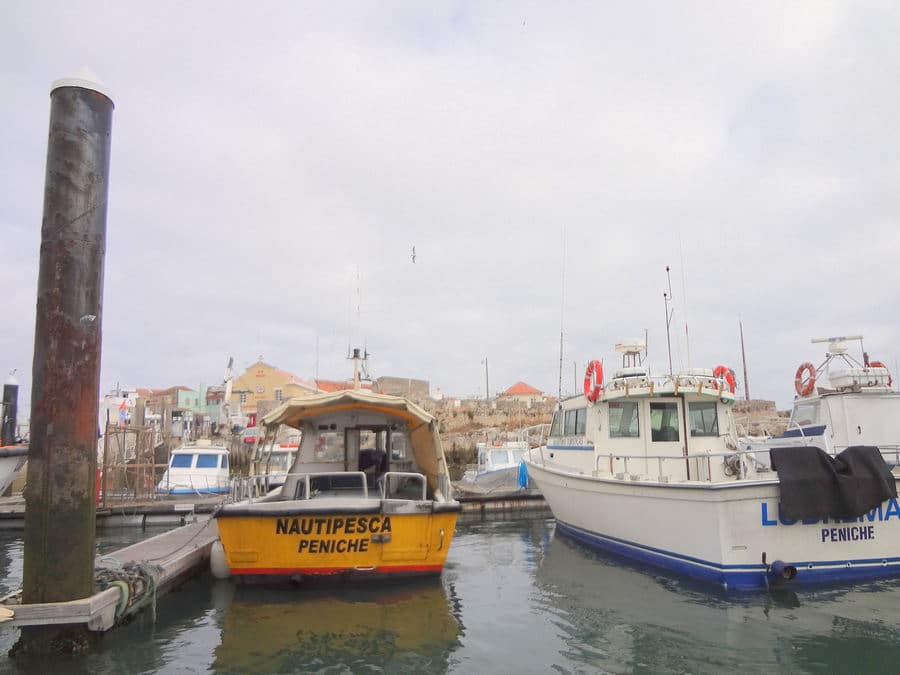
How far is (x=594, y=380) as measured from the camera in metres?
13.6

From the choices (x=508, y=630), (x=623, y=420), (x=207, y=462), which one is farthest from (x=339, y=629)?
(x=207, y=462)

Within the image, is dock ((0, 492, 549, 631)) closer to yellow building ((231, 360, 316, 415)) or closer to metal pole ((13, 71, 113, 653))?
metal pole ((13, 71, 113, 653))

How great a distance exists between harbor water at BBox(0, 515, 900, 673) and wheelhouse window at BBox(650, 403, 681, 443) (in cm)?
316

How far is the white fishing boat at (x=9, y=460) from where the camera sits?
17.9 m

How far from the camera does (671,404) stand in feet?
42.8

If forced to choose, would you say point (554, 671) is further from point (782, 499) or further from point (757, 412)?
point (757, 412)

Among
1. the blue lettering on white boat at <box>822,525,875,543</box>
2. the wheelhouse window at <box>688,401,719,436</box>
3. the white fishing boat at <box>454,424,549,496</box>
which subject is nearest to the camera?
the blue lettering on white boat at <box>822,525,875,543</box>

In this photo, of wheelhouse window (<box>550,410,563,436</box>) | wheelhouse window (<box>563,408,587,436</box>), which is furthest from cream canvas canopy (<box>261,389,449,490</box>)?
wheelhouse window (<box>550,410,563,436</box>)

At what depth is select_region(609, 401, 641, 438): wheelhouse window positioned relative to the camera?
517 inches

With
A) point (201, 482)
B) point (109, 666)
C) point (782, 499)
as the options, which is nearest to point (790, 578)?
point (782, 499)

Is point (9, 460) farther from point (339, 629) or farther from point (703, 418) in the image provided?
point (703, 418)

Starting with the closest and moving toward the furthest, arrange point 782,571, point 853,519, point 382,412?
1. point 782,571
2. point 853,519
3. point 382,412

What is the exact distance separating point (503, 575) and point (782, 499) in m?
4.77

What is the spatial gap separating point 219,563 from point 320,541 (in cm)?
265
